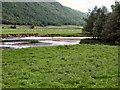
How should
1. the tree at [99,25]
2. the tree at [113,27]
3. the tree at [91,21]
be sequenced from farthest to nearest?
1. the tree at [91,21]
2. the tree at [99,25]
3. the tree at [113,27]

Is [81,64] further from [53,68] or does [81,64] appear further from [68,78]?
[68,78]

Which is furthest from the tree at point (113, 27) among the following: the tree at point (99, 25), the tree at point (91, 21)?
the tree at point (91, 21)

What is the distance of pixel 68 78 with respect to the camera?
19078 mm

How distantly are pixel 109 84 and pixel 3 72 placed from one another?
8798mm

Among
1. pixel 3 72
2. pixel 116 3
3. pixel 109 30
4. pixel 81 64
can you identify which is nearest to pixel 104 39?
pixel 109 30

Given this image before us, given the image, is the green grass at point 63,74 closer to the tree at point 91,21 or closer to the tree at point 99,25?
the tree at point 99,25

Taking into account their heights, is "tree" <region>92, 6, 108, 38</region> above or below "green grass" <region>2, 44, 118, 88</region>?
above

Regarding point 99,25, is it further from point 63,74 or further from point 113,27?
point 63,74

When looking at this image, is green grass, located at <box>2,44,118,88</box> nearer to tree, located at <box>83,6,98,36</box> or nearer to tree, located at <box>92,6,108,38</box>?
tree, located at <box>92,6,108,38</box>

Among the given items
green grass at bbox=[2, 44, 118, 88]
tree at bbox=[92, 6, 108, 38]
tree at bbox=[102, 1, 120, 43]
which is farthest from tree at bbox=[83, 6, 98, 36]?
green grass at bbox=[2, 44, 118, 88]

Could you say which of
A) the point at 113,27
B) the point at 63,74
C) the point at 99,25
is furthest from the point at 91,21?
the point at 63,74

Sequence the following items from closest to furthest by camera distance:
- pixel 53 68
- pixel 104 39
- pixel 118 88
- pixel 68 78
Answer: pixel 118 88, pixel 68 78, pixel 53 68, pixel 104 39

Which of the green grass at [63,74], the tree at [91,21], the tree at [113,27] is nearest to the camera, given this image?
the green grass at [63,74]

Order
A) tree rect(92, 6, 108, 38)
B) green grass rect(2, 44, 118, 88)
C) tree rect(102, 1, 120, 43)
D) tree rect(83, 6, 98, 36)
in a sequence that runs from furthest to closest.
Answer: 1. tree rect(83, 6, 98, 36)
2. tree rect(92, 6, 108, 38)
3. tree rect(102, 1, 120, 43)
4. green grass rect(2, 44, 118, 88)
